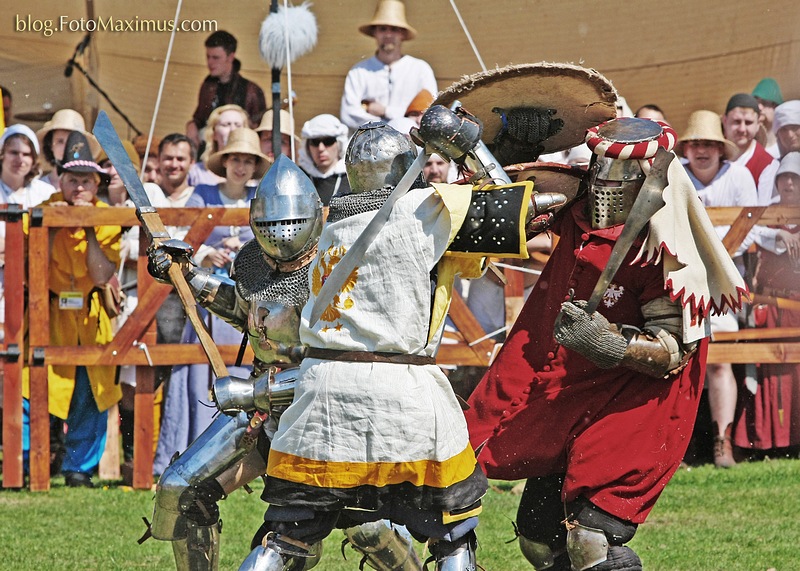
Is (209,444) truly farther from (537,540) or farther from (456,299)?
(456,299)

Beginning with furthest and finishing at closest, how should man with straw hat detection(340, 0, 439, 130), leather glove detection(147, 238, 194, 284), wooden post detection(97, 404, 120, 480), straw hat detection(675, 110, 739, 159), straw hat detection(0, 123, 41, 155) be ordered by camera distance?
man with straw hat detection(340, 0, 439, 130), straw hat detection(0, 123, 41, 155), straw hat detection(675, 110, 739, 159), wooden post detection(97, 404, 120, 480), leather glove detection(147, 238, 194, 284)

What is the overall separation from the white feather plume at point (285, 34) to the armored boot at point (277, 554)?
4860mm

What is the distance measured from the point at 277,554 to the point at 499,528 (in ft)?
9.11

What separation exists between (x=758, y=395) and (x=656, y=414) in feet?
12.4

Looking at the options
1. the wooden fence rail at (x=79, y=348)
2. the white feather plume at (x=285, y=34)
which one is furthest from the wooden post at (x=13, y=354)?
the white feather plume at (x=285, y=34)

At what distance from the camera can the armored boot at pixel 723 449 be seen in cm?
771

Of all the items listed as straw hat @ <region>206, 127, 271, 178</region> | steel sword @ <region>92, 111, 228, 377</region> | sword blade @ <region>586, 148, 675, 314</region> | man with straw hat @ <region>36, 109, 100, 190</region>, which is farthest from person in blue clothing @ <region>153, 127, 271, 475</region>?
sword blade @ <region>586, 148, 675, 314</region>

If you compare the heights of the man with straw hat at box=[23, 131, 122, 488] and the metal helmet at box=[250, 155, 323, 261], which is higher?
the metal helmet at box=[250, 155, 323, 261]

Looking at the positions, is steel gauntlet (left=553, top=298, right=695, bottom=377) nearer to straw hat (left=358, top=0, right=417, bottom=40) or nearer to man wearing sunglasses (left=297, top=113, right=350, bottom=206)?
man wearing sunglasses (left=297, top=113, right=350, bottom=206)

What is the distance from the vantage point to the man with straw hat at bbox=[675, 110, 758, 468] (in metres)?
7.70

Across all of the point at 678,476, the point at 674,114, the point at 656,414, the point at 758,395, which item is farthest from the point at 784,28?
the point at 656,414

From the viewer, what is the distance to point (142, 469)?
290 inches

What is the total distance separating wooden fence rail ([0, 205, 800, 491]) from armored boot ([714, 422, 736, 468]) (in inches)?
44.1

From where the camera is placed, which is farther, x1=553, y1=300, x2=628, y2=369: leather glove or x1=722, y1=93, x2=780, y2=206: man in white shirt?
x1=722, y1=93, x2=780, y2=206: man in white shirt
